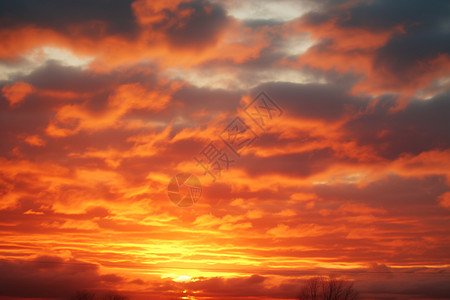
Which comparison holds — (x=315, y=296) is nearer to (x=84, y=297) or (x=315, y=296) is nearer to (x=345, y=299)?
(x=345, y=299)

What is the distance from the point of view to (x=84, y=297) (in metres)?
110

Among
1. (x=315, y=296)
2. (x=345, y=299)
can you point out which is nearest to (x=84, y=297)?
(x=315, y=296)

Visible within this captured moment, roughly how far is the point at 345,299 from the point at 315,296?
31.8ft

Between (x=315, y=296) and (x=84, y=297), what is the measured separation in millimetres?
90735

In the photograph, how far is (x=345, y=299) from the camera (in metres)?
81.2

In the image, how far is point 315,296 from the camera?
79938mm

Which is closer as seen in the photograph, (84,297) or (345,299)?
(345,299)

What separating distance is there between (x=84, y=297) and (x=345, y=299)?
98.9m

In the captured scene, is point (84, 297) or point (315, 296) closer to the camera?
point (315, 296)
